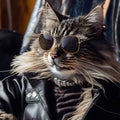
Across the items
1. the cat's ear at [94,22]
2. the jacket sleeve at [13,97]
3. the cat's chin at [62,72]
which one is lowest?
the jacket sleeve at [13,97]

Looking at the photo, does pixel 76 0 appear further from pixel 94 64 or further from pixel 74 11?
pixel 94 64

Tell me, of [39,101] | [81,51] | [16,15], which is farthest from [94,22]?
[16,15]

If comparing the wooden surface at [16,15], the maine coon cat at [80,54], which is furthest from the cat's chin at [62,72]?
the wooden surface at [16,15]

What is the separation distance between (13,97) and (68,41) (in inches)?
8.3

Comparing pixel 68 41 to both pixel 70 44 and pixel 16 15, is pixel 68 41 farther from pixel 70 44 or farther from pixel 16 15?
pixel 16 15

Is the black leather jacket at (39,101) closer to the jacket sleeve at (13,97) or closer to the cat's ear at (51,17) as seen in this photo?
the jacket sleeve at (13,97)

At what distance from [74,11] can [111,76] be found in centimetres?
21

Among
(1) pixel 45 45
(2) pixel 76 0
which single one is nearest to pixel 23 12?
(2) pixel 76 0

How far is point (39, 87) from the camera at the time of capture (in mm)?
866

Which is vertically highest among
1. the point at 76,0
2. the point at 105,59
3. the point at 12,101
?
the point at 76,0

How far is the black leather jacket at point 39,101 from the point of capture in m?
0.80

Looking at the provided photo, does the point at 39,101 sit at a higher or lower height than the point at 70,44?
lower

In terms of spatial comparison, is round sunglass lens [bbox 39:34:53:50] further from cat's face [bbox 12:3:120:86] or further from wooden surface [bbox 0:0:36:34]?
wooden surface [bbox 0:0:36:34]

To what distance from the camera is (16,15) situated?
5.36 feet
